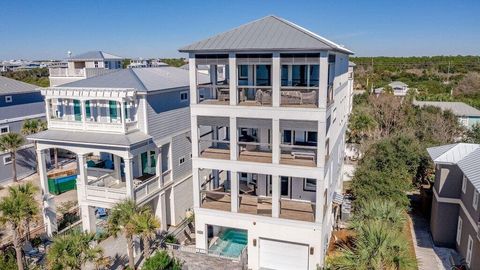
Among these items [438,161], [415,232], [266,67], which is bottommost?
[415,232]

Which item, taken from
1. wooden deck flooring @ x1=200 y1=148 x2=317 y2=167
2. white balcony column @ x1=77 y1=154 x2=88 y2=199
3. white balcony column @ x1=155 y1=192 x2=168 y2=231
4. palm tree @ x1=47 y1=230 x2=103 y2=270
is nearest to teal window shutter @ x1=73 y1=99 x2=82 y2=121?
white balcony column @ x1=77 y1=154 x2=88 y2=199

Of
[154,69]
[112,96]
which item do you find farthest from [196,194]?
[154,69]

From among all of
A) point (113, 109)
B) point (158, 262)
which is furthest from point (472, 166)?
point (113, 109)

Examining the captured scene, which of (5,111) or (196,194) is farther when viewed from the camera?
(5,111)

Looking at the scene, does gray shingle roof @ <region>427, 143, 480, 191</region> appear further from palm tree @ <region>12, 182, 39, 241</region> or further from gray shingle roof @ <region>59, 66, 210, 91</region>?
palm tree @ <region>12, 182, 39, 241</region>

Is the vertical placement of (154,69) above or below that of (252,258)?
above

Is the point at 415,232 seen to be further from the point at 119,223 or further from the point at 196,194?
the point at 119,223

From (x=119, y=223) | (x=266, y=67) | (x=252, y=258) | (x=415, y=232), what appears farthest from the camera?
(x=415, y=232)
